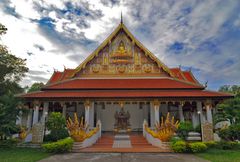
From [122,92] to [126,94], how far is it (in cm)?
67

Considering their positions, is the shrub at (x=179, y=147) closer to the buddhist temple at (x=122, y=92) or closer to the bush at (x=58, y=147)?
the buddhist temple at (x=122, y=92)

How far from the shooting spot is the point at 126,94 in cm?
1512

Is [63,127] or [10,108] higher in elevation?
[10,108]

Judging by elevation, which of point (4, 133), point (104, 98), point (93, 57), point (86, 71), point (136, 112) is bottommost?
point (4, 133)

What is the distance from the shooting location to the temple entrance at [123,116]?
1764 cm

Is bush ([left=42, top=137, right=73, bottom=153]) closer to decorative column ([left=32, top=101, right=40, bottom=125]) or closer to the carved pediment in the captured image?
decorative column ([left=32, top=101, right=40, bottom=125])

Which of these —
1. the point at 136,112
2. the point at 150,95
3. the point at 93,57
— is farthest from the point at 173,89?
the point at 93,57

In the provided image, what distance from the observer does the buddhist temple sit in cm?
1495

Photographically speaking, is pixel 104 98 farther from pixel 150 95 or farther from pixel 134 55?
pixel 134 55

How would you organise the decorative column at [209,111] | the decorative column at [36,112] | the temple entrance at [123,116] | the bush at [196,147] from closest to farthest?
the bush at [196,147] → the decorative column at [209,111] → the decorative column at [36,112] → the temple entrance at [123,116]

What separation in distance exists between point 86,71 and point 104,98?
4.70 meters

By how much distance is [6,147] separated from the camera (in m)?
11.3

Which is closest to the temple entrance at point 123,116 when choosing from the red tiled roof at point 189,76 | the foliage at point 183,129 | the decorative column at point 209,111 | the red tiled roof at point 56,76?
the decorative column at point 209,111

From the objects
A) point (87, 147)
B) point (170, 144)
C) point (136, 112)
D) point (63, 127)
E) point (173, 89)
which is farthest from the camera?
point (136, 112)
